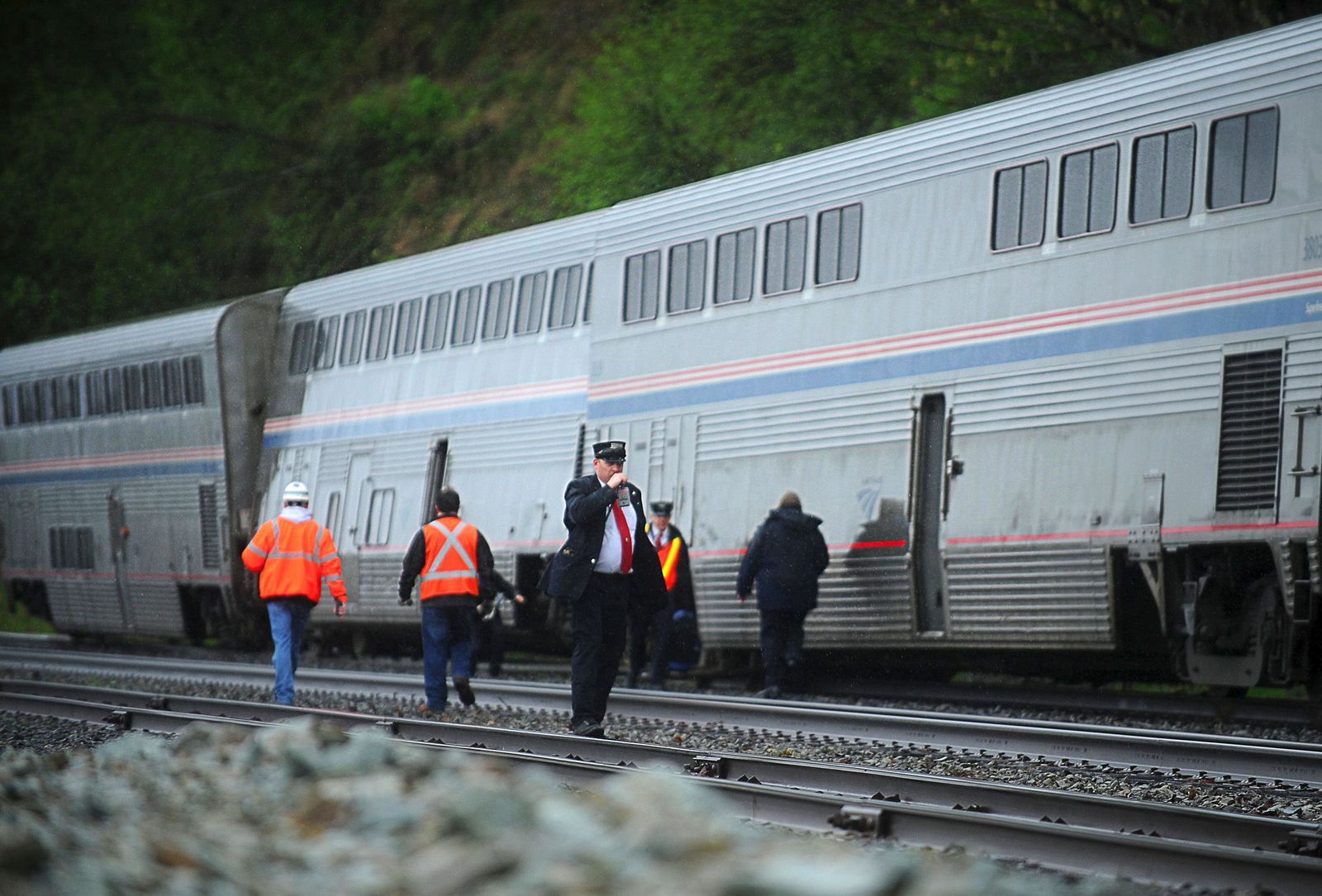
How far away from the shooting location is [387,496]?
21.5m

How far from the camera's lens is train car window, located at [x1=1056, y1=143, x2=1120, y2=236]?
12852mm

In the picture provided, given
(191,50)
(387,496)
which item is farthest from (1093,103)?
(191,50)

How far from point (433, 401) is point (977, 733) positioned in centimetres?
1137

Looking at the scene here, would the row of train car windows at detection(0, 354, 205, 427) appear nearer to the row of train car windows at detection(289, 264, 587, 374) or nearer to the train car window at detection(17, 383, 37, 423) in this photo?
the train car window at detection(17, 383, 37, 423)

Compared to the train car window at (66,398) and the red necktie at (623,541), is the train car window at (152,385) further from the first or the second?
the red necktie at (623,541)

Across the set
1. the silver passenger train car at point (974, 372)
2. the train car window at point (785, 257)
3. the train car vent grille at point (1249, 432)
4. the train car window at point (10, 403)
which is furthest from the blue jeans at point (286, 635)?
the train car window at point (10, 403)

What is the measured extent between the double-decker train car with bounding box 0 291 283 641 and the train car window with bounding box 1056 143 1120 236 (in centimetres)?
1409

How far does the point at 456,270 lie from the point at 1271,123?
11116 mm

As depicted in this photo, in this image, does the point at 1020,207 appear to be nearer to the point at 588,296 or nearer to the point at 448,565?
the point at 448,565

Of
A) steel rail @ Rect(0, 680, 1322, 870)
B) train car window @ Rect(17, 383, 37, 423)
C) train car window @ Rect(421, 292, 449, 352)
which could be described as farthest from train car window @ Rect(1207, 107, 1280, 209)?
train car window @ Rect(17, 383, 37, 423)

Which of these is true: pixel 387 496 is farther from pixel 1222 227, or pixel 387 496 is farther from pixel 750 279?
pixel 1222 227

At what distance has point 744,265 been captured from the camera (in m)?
16.2

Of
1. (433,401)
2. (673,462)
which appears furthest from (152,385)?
(673,462)

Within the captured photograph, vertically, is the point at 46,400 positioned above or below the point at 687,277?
below
